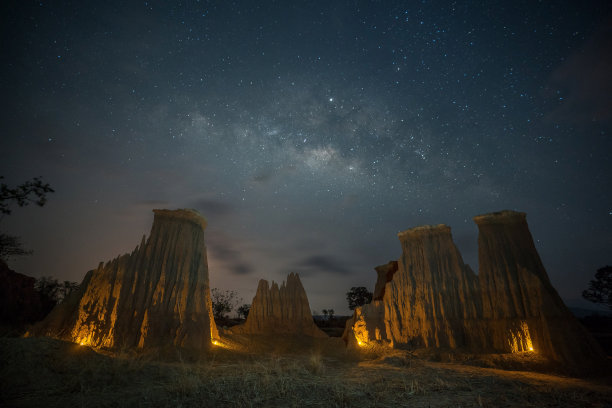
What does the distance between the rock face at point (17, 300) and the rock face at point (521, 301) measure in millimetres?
38673

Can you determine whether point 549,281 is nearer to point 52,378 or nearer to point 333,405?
point 333,405

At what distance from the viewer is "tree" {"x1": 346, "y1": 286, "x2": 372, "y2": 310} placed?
66.1 meters

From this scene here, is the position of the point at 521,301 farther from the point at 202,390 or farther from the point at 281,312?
the point at 281,312

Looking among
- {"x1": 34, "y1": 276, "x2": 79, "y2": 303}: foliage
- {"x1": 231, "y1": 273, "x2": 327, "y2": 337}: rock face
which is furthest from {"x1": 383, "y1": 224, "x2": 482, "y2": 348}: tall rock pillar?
{"x1": 34, "y1": 276, "x2": 79, "y2": 303}: foliage

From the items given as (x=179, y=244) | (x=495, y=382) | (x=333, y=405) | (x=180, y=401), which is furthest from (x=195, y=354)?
(x=495, y=382)

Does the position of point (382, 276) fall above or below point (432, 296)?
above

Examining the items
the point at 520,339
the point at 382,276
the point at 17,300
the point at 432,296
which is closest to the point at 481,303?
the point at 520,339

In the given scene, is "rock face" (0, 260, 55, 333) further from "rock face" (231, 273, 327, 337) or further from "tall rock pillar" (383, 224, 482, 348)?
"tall rock pillar" (383, 224, 482, 348)

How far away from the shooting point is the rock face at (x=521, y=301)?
17.0 meters

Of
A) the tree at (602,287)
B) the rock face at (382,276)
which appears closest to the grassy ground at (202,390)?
the rock face at (382,276)

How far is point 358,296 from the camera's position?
6719 cm

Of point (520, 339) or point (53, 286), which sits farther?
point (53, 286)

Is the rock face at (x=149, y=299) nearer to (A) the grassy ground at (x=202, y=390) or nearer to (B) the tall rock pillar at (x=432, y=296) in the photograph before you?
(A) the grassy ground at (x=202, y=390)

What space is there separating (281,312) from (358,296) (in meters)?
33.7
